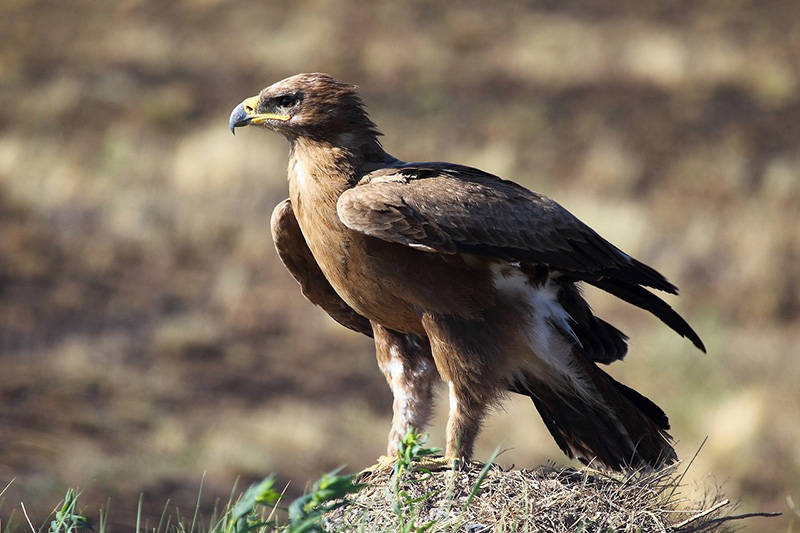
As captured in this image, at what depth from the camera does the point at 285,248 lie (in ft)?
16.3

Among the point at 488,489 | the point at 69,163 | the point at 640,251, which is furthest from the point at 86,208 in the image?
the point at 488,489

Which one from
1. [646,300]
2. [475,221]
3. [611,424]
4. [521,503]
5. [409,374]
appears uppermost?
[475,221]

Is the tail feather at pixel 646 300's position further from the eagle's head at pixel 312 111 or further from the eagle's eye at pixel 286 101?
the eagle's eye at pixel 286 101

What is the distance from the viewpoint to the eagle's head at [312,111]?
187 inches

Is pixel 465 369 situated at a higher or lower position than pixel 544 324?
lower

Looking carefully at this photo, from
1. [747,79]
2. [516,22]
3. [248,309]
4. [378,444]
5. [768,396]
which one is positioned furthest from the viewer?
[516,22]

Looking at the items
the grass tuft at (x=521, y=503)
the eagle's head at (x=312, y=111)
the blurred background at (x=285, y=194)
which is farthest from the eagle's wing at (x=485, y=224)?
the blurred background at (x=285, y=194)

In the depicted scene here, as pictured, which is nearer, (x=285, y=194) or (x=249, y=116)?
(x=249, y=116)

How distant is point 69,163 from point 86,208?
173 centimetres

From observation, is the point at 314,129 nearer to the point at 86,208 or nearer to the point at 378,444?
the point at 378,444

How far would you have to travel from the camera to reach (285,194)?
15367mm

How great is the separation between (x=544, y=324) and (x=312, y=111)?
1.41 metres

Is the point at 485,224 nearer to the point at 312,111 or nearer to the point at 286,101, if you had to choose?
the point at 312,111

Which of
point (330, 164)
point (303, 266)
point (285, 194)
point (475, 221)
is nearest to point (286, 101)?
point (330, 164)
